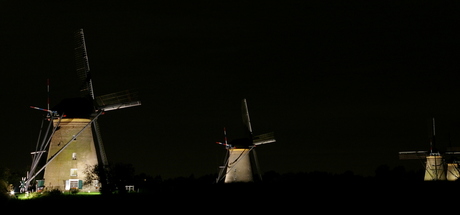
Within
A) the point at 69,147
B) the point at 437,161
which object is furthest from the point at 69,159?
the point at 437,161

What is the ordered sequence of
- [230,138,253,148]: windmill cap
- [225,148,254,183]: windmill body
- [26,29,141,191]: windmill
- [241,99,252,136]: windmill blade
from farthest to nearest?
[241,99,252,136]: windmill blade, [230,138,253,148]: windmill cap, [225,148,254,183]: windmill body, [26,29,141,191]: windmill

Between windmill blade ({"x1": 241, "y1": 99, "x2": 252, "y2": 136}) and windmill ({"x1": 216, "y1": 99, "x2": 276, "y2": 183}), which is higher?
windmill blade ({"x1": 241, "y1": 99, "x2": 252, "y2": 136})

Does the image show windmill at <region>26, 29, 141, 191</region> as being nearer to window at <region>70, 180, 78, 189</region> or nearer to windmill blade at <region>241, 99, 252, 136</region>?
window at <region>70, 180, 78, 189</region>

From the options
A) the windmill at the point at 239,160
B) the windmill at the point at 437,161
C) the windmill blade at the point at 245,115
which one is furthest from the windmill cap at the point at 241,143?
the windmill at the point at 437,161

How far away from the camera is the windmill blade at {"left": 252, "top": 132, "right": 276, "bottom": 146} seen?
8862 centimetres

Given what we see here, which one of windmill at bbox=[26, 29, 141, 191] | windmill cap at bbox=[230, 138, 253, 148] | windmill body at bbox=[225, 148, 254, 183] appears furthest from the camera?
windmill cap at bbox=[230, 138, 253, 148]

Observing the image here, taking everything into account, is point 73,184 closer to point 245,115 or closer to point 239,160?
point 239,160

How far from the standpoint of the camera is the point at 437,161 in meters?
99.2

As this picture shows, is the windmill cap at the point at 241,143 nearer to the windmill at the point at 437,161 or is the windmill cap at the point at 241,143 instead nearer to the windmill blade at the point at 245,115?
the windmill blade at the point at 245,115

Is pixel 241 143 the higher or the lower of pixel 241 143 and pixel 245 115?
the lower

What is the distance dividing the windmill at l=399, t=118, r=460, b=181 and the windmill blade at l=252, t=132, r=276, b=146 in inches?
1024

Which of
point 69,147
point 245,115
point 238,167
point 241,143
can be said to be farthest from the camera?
point 245,115

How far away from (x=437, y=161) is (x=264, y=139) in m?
29.1

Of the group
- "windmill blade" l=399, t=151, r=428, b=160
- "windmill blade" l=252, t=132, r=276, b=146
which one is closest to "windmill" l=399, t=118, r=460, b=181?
"windmill blade" l=399, t=151, r=428, b=160
